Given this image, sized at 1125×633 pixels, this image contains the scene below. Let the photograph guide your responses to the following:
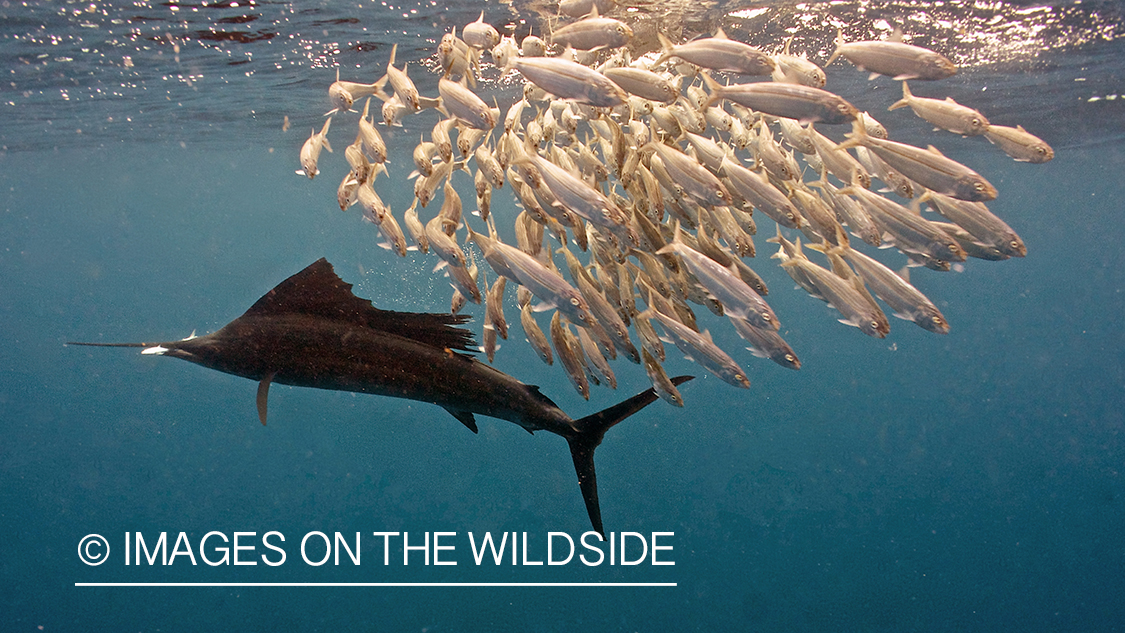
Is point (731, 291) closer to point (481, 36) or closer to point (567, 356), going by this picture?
point (567, 356)

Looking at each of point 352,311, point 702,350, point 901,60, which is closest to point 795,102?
point 901,60

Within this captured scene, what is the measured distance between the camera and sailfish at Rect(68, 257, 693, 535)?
4113 millimetres

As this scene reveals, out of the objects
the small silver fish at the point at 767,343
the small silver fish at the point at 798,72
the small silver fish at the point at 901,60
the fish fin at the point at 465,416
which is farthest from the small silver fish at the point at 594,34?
the fish fin at the point at 465,416

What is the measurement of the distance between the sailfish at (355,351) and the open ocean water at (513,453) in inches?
235

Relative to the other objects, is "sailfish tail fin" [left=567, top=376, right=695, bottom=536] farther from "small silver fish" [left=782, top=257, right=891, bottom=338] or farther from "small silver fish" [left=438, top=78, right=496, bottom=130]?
"small silver fish" [left=438, top=78, right=496, bottom=130]

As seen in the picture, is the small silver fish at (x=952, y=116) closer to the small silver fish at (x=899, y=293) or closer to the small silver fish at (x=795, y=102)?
the small silver fish at (x=795, y=102)

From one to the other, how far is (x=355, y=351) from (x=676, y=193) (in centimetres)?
220

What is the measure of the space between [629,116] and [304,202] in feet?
146

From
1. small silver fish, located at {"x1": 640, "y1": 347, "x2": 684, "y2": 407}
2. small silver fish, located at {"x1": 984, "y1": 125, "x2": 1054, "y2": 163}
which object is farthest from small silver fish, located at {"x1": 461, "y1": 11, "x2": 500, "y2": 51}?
small silver fish, located at {"x1": 984, "y1": 125, "x2": 1054, "y2": 163}

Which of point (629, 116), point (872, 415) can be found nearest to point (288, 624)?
point (629, 116)

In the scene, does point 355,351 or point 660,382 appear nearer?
point 660,382

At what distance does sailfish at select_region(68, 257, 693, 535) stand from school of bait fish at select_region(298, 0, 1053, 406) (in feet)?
0.85

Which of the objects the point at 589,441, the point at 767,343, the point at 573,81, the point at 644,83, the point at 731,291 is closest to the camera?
the point at 573,81

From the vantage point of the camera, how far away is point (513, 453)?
24750mm
